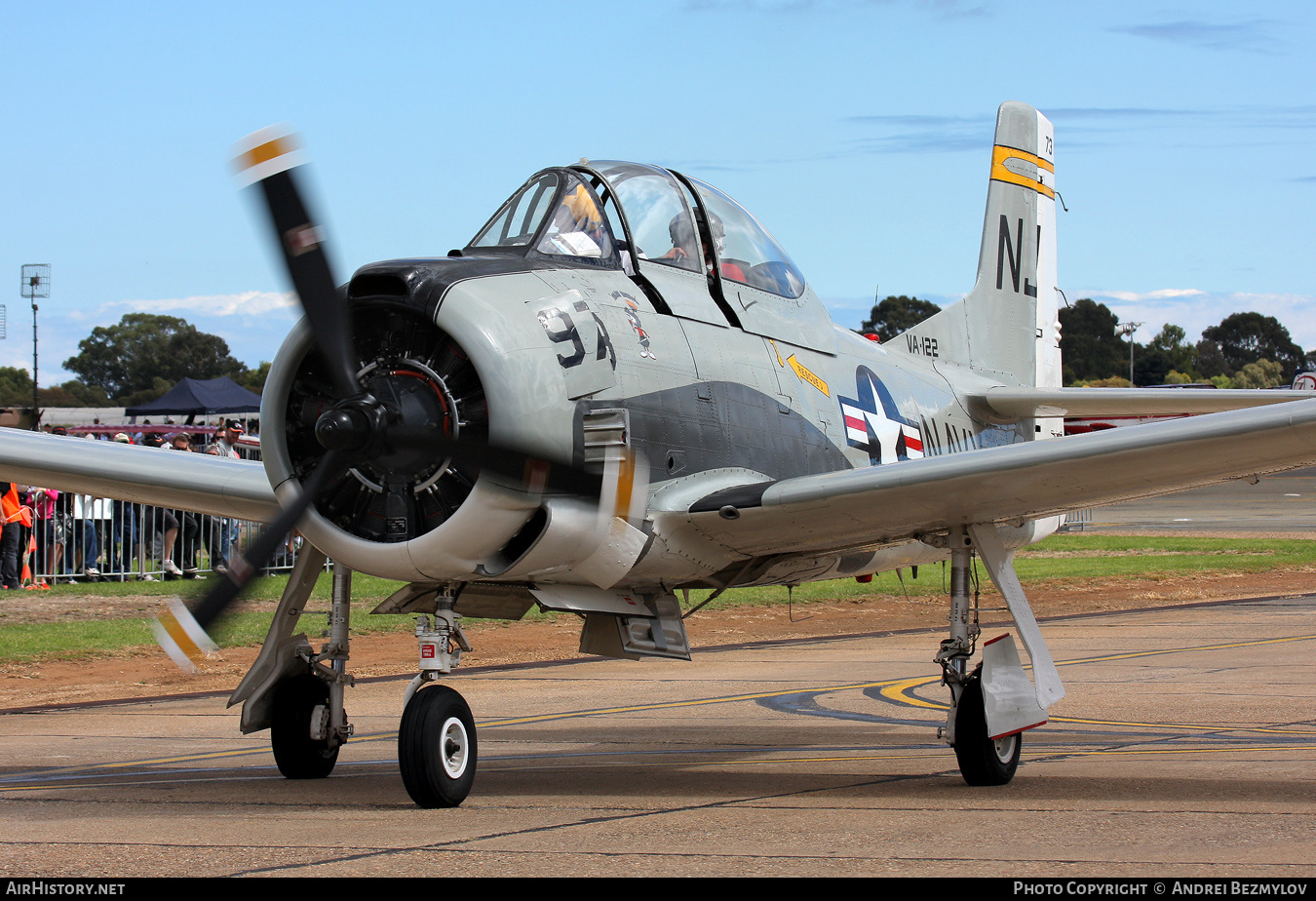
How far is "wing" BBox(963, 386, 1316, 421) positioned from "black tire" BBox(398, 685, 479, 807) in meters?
6.09

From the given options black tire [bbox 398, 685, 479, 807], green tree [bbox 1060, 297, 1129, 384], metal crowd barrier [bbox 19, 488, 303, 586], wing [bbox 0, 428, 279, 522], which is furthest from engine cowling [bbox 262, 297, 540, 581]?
green tree [bbox 1060, 297, 1129, 384]

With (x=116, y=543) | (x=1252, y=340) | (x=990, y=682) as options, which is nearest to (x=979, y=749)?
(x=990, y=682)

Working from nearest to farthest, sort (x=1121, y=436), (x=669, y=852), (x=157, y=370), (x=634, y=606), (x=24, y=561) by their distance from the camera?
(x=669, y=852)
(x=1121, y=436)
(x=634, y=606)
(x=24, y=561)
(x=157, y=370)

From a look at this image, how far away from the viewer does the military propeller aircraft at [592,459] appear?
6.61m

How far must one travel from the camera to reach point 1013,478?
7906mm

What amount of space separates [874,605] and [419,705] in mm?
15699

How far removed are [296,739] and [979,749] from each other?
409cm

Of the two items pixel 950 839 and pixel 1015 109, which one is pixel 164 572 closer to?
pixel 1015 109

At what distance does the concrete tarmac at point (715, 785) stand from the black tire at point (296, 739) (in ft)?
0.48

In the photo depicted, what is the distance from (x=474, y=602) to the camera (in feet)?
27.8

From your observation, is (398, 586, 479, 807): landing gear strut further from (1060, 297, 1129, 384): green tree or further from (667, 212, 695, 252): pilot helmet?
(1060, 297, 1129, 384): green tree

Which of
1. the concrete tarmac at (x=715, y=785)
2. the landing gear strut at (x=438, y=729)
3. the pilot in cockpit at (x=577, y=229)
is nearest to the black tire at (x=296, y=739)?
the concrete tarmac at (x=715, y=785)

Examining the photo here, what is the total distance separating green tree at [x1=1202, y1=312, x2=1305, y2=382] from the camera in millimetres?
168000

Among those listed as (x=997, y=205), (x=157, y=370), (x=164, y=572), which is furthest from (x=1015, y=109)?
(x=157, y=370)
